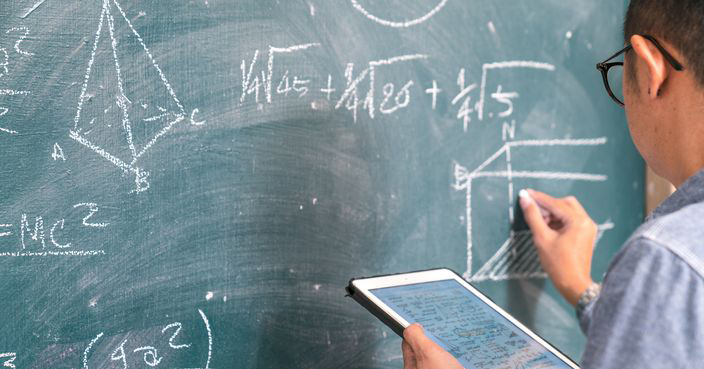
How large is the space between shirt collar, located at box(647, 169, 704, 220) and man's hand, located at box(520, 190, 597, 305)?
43cm

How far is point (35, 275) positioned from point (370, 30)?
1.59ft

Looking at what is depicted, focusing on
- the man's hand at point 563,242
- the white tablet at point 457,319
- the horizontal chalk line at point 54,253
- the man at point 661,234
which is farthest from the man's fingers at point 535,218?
the horizontal chalk line at point 54,253

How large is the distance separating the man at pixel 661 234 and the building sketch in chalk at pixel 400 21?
0.93 ft

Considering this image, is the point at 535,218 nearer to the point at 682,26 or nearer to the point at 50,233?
the point at 682,26

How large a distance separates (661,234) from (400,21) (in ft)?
1.65

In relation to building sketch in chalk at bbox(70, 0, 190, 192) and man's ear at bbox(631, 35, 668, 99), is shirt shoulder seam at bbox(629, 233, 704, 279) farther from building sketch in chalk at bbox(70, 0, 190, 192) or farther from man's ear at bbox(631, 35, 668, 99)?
building sketch in chalk at bbox(70, 0, 190, 192)

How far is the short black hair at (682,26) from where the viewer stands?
2.02 ft

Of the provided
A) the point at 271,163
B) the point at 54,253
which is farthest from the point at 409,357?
the point at 54,253

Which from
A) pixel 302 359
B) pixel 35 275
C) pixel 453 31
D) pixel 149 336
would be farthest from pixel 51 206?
pixel 453 31

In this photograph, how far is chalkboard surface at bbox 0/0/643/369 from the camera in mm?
756

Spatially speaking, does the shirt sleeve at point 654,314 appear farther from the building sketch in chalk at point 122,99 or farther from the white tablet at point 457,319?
the building sketch in chalk at point 122,99

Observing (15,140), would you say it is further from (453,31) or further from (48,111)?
(453,31)

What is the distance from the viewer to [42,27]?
74cm

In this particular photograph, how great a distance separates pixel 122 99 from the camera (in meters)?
0.78
